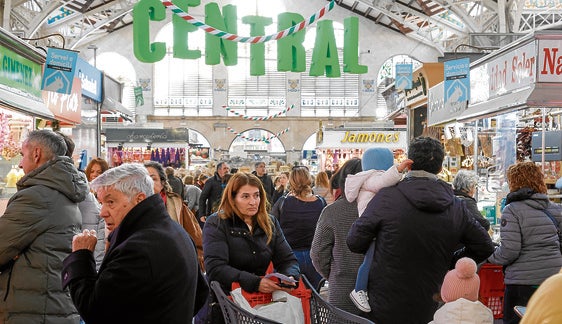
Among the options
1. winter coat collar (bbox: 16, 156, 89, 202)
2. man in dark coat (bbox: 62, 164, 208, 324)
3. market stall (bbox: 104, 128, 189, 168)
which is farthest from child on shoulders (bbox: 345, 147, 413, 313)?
market stall (bbox: 104, 128, 189, 168)

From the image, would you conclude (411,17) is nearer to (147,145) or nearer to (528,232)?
(147,145)

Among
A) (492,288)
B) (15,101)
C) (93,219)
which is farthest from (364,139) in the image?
(93,219)

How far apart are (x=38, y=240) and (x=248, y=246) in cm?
99

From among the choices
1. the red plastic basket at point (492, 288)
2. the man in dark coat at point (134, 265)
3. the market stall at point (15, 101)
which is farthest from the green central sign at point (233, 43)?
the man in dark coat at point (134, 265)

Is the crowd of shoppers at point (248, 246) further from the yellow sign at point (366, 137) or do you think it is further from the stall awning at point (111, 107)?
the yellow sign at point (366, 137)

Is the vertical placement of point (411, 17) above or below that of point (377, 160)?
above

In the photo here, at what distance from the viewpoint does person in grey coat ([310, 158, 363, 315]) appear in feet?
10.9

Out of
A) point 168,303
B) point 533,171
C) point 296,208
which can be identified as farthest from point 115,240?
point 296,208

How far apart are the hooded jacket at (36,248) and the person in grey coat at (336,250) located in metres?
1.28

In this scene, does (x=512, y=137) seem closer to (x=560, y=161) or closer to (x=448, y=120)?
(x=560, y=161)

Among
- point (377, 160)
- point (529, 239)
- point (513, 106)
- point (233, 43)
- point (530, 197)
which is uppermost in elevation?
point (233, 43)

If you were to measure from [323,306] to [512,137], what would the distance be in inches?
185

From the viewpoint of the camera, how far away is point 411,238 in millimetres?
2760

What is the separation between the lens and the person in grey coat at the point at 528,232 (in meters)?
3.92
